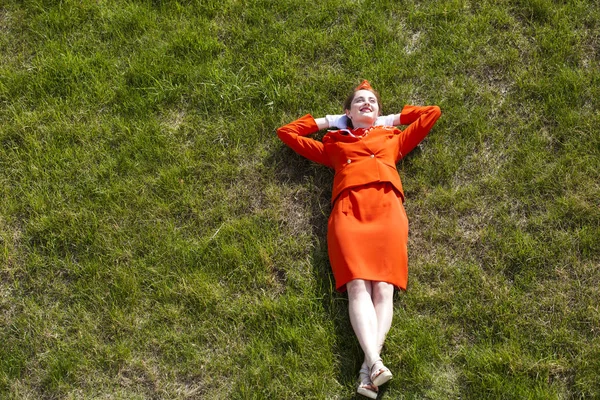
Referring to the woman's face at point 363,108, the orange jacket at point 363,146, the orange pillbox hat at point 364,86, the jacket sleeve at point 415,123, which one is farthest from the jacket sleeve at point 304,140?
the jacket sleeve at point 415,123

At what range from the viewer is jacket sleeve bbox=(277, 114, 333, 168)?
526 cm

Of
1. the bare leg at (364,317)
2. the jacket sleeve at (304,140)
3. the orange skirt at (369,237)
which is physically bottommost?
the bare leg at (364,317)

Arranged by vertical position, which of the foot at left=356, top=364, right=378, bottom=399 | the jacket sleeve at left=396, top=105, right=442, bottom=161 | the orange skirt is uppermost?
the jacket sleeve at left=396, top=105, right=442, bottom=161

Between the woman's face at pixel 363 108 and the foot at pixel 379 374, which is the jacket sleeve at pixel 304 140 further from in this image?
the foot at pixel 379 374

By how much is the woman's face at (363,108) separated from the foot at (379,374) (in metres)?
1.98

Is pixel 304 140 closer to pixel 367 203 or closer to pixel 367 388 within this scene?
pixel 367 203

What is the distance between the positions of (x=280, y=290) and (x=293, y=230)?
0.53m

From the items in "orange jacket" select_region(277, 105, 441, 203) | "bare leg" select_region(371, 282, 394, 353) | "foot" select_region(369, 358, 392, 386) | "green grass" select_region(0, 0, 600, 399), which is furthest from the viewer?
"orange jacket" select_region(277, 105, 441, 203)

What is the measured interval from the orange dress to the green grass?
26cm

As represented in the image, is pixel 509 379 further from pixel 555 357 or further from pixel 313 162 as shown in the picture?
pixel 313 162

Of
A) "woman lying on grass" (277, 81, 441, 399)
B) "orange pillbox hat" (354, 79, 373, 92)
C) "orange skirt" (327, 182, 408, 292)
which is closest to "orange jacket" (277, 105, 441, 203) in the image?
"woman lying on grass" (277, 81, 441, 399)

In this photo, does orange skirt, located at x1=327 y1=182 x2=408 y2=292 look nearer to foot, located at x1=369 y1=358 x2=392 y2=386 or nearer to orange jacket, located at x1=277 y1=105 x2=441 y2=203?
orange jacket, located at x1=277 y1=105 x2=441 y2=203

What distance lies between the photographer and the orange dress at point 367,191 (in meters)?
4.68

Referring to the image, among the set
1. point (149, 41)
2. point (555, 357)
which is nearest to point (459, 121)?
point (555, 357)
